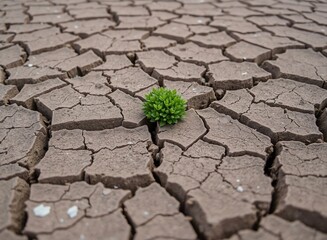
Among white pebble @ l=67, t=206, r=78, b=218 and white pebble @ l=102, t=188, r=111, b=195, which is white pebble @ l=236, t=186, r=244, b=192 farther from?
white pebble @ l=67, t=206, r=78, b=218

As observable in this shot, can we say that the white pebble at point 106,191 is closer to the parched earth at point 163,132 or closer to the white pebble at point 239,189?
the parched earth at point 163,132

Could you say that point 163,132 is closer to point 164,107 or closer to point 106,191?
point 164,107

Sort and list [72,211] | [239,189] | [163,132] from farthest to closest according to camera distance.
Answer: [163,132], [239,189], [72,211]

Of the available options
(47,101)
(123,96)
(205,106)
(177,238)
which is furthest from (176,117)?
(47,101)

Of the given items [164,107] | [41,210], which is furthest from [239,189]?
[41,210]

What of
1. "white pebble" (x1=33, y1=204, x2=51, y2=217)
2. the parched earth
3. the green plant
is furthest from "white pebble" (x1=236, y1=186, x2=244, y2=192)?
"white pebble" (x1=33, y1=204, x2=51, y2=217)

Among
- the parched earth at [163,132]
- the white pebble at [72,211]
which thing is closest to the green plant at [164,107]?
the parched earth at [163,132]

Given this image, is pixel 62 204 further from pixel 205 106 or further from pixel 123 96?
pixel 205 106
